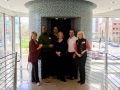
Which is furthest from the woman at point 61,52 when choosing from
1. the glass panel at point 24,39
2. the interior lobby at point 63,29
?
the glass panel at point 24,39

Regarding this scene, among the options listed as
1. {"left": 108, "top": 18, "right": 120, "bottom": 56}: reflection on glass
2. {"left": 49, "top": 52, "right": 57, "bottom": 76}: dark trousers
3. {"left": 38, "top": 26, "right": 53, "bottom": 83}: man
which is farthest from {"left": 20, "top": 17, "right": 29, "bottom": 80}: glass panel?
{"left": 108, "top": 18, "right": 120, "bottom": 56}: reflection on glass

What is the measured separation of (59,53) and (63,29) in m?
1.31

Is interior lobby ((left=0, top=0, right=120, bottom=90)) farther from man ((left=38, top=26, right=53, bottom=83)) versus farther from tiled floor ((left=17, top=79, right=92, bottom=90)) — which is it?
man ((left=38, top=26, right=53, bottom=83))

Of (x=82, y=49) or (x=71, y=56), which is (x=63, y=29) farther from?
(x=82, y=49)

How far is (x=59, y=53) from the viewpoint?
4309mm

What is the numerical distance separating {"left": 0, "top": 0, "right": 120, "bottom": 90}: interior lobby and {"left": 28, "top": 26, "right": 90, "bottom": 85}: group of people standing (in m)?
0.23

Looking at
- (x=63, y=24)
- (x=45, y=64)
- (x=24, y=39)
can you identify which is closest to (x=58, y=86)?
(x=45, y=64)

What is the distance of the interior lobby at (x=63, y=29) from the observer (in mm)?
4055

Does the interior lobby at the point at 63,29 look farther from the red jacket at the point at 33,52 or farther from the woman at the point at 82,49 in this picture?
the red jacket at the point at 33,52

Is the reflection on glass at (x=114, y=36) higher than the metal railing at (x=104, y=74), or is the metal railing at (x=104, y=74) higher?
the reflection on glass at (x=114, y=36)

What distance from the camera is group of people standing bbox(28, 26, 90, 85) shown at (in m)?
4.06

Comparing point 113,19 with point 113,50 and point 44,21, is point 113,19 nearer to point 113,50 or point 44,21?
point 113,50

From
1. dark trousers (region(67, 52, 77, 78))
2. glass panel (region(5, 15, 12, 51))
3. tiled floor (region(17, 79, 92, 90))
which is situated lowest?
tiled floor (region(17, 79, 92, 90))

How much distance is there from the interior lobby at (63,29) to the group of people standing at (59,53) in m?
0.23
